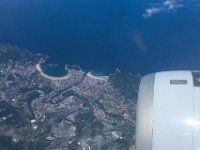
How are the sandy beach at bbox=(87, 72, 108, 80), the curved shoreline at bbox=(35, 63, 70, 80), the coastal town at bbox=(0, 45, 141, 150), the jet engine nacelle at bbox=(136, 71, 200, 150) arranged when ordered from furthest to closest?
the curved shoreline at bbox=(35, 63, 70, 80), the sandy beach at bbox=(87, 72, 108, 80), the coastal town at bbox=(0, 45, 141, 150), the jet engine nacelle at bbox=(136, 71, 200, 150)

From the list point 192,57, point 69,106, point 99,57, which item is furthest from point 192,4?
point 69,106

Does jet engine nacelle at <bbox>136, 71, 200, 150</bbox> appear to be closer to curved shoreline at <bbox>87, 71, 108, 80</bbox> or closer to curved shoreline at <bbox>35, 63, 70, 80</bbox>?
curved shoreline at <bbox>87, 71, 108, 80</bbox>

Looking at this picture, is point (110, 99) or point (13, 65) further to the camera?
point (13, 65)

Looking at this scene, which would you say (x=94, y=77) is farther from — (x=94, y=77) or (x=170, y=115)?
(x=170, y=115)

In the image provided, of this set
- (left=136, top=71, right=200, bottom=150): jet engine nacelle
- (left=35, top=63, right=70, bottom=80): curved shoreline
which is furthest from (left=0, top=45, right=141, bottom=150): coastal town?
(left=136, top=71, right=200, bottom=150): jet engine nacelle

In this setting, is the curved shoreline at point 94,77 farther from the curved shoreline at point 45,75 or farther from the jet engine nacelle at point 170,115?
the jet engine nacelle at point 170,115

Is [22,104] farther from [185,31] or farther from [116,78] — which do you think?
[185,31]
